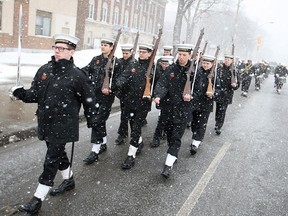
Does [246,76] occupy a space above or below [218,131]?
above

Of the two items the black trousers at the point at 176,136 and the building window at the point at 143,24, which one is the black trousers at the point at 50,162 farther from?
the building window at the point at 143,24

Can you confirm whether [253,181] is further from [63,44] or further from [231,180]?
[63,44]

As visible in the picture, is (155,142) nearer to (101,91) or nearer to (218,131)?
(101,91)

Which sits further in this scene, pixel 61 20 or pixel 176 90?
pixel 61 20

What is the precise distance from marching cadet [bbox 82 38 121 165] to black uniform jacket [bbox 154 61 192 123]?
0.95m

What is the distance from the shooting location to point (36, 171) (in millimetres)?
5176

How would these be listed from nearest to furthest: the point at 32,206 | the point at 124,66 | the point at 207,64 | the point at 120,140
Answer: the point at 32,206
the point at 124,66
the point at 120,140
the point at 207,64

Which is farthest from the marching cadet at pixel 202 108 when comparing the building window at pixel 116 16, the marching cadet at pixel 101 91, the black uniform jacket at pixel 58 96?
the building window at pixel 116 16

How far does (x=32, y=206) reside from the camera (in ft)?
12.6

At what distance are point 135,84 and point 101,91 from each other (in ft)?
1.93

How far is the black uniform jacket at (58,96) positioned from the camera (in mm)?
3881

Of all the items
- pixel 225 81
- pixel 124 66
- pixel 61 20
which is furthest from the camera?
pixel 61 20

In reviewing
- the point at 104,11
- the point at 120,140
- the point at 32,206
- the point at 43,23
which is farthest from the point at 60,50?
the point at 104,11

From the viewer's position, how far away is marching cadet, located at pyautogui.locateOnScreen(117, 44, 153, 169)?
5691 millimetres
